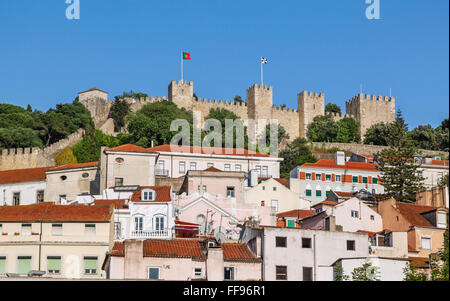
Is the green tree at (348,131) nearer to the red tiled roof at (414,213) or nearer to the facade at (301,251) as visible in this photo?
the red tiled roof at (414,213)

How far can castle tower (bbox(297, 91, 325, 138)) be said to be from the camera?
349 feet

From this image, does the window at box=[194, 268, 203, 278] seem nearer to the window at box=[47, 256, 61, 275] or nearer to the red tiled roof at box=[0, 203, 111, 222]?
the red tiled roof at box=[0, 203, 111, 222]

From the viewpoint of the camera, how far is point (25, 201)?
6116 cm

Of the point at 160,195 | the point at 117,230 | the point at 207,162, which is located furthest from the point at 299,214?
the point at 207,162

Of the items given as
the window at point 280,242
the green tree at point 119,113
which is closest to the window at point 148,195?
the window at point 280,242

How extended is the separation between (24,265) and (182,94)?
67957 millimetres

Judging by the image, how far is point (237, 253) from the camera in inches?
1383

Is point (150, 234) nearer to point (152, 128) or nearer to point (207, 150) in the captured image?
point (207, 150)

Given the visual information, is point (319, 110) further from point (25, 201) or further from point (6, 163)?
point (25, 201)

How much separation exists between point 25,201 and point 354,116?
194ft

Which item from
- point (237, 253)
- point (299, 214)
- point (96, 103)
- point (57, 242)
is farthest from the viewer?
point (96, 103)
